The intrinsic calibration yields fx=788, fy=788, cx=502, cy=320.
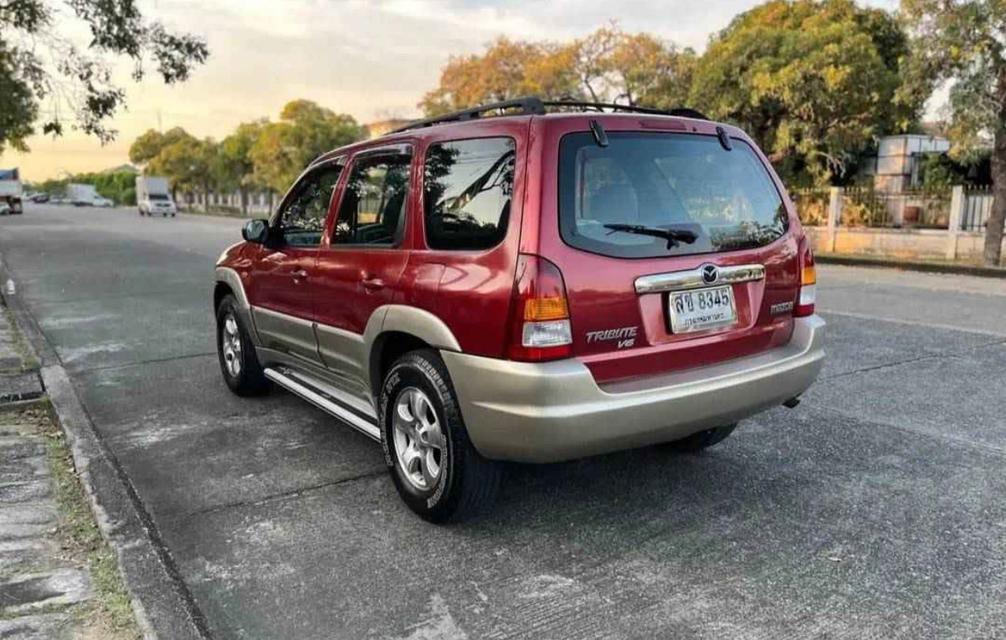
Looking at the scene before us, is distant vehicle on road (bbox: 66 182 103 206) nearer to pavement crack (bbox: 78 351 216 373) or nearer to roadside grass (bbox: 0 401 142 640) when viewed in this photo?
pavement crack (bbox: 78 351 216 373)

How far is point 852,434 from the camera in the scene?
15.6 ft

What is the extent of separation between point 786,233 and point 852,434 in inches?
63.0

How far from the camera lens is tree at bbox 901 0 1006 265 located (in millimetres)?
14297

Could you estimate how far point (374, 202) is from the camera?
4.12 meters

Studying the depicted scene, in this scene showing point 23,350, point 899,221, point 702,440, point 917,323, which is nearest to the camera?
point 702,440

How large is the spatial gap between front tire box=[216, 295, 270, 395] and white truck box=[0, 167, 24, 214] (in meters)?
59.0

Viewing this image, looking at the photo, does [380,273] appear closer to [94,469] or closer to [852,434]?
[94,469]

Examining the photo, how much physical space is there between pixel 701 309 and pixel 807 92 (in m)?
19.1

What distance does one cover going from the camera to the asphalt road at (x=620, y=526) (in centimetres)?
285

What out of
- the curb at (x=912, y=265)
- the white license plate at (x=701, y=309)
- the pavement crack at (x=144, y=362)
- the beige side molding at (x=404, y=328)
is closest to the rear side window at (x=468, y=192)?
the beige side molding at (x=404, y=328)

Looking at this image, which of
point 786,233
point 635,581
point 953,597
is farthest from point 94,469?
point 953,597

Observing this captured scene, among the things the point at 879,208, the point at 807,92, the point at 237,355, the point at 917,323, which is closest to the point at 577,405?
the point at 237,355

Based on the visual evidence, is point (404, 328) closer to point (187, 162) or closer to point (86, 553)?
point (86, 553)

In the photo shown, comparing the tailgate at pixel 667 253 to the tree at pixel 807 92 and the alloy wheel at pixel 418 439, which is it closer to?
the alloy wheel at pixel 418 439
